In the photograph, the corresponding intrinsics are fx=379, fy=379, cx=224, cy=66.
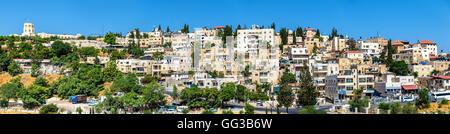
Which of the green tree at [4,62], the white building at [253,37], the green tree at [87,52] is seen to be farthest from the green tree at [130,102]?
the green tree at [4,62]

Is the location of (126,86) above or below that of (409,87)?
above

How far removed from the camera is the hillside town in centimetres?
2259

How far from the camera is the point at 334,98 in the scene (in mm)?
25109

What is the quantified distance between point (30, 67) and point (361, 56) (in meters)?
30.1

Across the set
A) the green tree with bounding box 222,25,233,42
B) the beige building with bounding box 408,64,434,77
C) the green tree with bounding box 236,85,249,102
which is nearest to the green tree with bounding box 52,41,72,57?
the green tree with bounding box 222,25,233,42

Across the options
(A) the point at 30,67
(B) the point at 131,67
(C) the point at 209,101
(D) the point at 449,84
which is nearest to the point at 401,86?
(D) the point at 449,84

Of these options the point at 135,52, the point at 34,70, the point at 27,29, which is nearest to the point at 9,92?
the point at 34,70

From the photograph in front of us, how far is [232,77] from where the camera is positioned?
29.3m

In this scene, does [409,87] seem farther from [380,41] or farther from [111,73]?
[111,73]

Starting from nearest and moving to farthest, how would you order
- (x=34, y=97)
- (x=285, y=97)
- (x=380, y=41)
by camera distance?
1. (x=285, y=97)
2. (x=34, y=97)
3. (x=380, y=41)

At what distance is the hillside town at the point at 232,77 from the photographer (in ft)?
74.1

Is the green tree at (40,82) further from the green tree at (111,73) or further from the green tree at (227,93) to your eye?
the green tree at (227,93)

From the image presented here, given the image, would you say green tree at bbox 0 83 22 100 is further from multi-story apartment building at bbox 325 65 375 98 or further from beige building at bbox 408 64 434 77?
beige building at bbox 408 64 434 77
